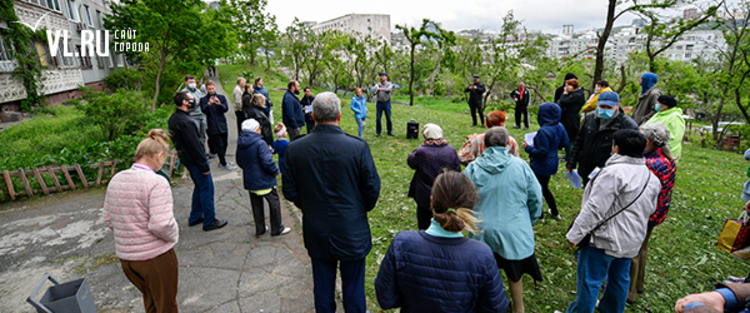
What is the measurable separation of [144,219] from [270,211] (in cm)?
241

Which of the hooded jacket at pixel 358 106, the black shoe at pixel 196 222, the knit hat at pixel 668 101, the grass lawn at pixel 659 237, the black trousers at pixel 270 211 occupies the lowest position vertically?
the grass lawn at pixel 659 237

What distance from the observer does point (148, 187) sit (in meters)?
2.79

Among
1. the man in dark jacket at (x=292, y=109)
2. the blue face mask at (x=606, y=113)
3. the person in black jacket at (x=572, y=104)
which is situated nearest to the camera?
the blue face mask at (x=606, y=113)

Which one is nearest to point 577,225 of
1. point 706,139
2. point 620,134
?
point 620,134

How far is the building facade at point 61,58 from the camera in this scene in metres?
16.0

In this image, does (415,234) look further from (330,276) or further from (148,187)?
(148,187)

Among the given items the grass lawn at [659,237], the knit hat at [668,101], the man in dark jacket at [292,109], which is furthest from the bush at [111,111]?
the knit hat at [668,101]

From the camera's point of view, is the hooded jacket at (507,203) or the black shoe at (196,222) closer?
the hooded jacket at (507,203)

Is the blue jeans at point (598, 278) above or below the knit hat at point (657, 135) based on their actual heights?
below

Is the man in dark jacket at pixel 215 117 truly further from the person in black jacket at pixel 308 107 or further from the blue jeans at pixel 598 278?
the blue jeans at pixel 598 278

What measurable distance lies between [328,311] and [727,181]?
34.4 feet

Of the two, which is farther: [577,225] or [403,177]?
[403,177]

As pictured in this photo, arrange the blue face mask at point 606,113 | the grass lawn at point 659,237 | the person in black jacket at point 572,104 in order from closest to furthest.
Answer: the grass lawn at point 659,237, the blue face mask at point 606,113, the person in black jacket at point 572,104

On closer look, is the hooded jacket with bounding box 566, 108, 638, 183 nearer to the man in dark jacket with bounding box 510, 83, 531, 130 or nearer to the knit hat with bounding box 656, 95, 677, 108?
the knit hat with bounding box 656, 95, 677, 108
